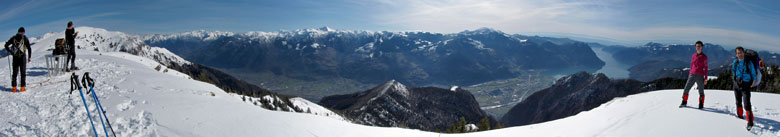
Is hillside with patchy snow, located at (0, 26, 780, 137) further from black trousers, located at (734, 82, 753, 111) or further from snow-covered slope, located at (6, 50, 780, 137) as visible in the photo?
black trousers, located at (734, 82, 753, 111)

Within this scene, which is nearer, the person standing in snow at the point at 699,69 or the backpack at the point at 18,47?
the person standing in snow at the point at 699,69

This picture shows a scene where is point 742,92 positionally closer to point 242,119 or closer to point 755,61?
point 755,61

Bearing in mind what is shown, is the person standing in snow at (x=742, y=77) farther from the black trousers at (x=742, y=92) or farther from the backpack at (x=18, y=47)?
the backpack at (x=18, y=47)

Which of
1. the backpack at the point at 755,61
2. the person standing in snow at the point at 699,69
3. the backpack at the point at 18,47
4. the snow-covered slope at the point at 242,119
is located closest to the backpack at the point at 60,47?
the backpack at the point at 18,47

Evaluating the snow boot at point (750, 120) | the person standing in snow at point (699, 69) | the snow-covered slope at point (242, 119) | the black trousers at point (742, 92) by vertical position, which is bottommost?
the snow-covered slope at point (242, 119)

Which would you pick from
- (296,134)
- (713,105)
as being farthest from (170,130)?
(713,105)

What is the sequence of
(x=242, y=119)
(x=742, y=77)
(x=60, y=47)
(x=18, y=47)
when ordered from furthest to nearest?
1. (x=60, y=47)
2. (x=18, y=47)
3. (x=242, y=119)
4. (x=742, y=77)

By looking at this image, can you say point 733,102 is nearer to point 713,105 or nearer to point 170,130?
point 713,105

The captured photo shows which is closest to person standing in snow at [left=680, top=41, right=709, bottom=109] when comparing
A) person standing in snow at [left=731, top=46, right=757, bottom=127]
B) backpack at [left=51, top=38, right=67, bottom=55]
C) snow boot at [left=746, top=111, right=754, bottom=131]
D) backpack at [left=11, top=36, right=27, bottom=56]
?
person standing in snow at [left=731, top=46, right=757, bottom=127]

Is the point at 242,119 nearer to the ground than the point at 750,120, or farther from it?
nearer to the ground

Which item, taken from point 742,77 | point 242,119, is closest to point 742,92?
point 742,77

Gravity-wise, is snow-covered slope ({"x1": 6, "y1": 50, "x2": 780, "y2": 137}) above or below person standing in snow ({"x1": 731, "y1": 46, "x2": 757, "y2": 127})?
below
